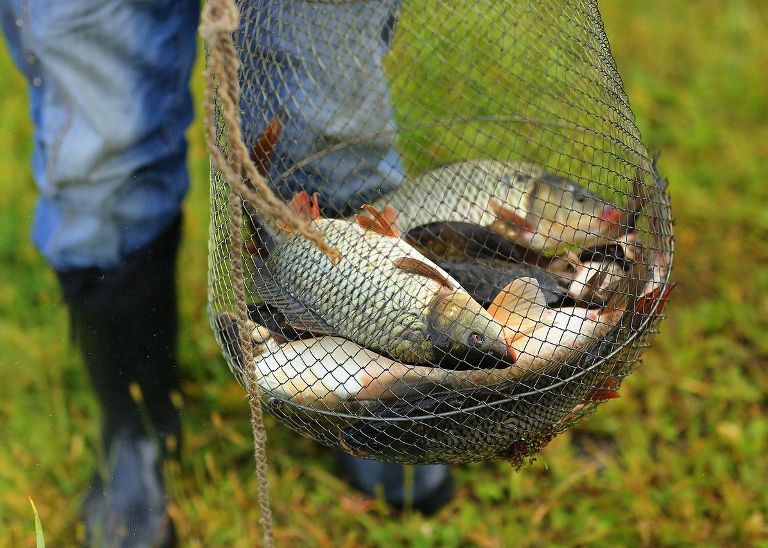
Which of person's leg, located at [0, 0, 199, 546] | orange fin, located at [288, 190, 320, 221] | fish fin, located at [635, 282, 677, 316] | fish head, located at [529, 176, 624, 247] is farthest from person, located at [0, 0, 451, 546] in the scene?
fish fin, located at [635, 282, 677, 316]

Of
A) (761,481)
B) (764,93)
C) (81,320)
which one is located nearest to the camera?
(81,320)

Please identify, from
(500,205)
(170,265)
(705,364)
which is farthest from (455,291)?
(705,364)

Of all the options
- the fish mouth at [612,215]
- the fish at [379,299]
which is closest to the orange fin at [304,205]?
the fish at [379,299]

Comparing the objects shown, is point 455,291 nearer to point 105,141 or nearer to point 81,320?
point 105,141

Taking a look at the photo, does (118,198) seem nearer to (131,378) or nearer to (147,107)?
(147,107)

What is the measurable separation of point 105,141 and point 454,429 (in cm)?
88

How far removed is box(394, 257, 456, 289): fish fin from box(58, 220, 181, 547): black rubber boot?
72 cm

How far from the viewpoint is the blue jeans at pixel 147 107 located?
5.51 feet

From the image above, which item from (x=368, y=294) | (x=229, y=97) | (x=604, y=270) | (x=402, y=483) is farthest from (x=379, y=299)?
(x=402, y=483)

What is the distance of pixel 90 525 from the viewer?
2.06 meters

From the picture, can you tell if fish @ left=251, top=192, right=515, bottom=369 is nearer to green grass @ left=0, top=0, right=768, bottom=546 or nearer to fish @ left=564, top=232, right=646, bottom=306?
fish @ left=564, top=232, right=646, bottom=306

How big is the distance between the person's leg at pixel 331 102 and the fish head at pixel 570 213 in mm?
353

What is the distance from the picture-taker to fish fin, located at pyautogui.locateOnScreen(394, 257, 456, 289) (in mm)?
1493

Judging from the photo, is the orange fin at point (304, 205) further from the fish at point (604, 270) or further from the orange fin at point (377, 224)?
the fish at point (604, 270)
